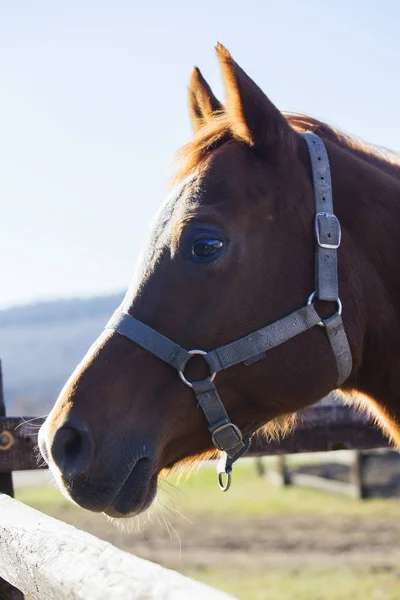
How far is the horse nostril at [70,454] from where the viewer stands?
7.91 ft

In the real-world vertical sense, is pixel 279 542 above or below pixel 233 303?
below

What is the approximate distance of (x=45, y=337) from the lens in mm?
157000

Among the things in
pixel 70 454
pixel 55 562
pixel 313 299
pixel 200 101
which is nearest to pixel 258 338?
pixel 313 299

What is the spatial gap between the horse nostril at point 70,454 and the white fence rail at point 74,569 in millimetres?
183

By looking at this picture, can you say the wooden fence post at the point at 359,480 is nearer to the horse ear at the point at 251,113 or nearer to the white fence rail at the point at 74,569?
the horse ear at the point at 251,113

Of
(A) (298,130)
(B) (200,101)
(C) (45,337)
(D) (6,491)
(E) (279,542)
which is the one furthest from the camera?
(C) (45,337)

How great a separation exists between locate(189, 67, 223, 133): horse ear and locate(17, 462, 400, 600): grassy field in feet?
13.5

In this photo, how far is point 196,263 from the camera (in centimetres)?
267

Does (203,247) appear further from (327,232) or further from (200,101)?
(200,101)

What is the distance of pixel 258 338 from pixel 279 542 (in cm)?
861

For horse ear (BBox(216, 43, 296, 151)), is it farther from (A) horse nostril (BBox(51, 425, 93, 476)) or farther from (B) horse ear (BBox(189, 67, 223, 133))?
(A) horse nostril (BBox(51, 425, 93, 476))

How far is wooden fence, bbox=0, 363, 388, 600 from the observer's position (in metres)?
1.39

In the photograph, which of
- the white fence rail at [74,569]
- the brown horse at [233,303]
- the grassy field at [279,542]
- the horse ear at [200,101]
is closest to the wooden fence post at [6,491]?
the white fence rail at [74,569]

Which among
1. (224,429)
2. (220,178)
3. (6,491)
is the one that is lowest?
(6,491)
